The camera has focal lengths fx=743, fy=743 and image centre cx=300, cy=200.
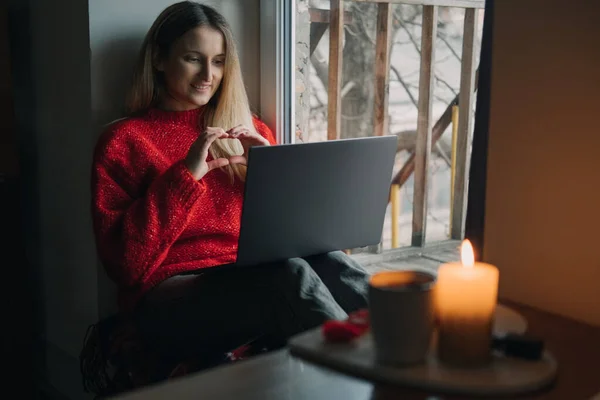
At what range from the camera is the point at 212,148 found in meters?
1.80

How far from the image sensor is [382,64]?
6.97 feet

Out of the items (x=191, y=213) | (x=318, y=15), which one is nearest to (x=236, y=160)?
(x=191, y=213)

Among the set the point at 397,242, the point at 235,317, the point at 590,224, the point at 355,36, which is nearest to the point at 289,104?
the point at 355,36

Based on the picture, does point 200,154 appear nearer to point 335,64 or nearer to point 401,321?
point 335,64

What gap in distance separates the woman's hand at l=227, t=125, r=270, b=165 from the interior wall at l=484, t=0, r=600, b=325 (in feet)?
2.36

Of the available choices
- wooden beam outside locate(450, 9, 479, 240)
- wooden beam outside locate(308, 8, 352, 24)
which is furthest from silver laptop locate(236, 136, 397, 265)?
wooden beam outside locate(308, 8, 352, 24)

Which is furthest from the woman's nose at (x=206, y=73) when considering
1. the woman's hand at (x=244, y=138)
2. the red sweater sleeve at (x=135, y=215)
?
the red sweater sleeve at (x=135, y=215)

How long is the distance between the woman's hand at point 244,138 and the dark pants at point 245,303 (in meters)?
0.33

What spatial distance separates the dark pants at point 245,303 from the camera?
132 cm

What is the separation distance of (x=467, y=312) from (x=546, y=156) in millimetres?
392

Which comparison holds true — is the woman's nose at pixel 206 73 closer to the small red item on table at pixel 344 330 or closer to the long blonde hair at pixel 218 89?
the long blonde hair at pixel 218 89

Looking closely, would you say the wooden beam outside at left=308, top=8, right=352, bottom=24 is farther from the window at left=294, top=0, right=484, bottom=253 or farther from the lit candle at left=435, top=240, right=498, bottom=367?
the lit candle at left=435, top=240, right=498, bottom=367

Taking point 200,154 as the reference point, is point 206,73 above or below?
above

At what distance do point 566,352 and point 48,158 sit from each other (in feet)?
5.33
